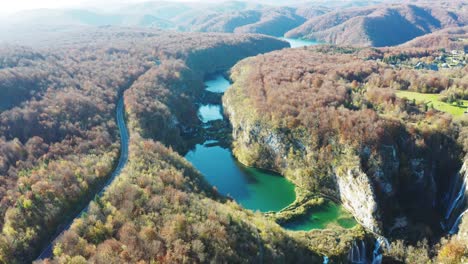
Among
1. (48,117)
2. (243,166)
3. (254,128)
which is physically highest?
(48,117)

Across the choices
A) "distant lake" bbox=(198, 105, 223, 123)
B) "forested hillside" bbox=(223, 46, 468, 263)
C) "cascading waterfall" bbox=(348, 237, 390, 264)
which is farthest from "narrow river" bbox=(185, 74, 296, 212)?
"distant lake" bbox=(198, 105, 223, 123)

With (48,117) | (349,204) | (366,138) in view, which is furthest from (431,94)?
(48,117)

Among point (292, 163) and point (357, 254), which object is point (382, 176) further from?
A: point (292, 163)

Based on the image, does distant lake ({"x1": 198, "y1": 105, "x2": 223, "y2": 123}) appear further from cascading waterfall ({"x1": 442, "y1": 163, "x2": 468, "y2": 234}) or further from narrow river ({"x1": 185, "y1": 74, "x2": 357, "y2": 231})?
cascading waterfall ({"x1": 442, "y1": 163, "x2": 468, "y2": 234})

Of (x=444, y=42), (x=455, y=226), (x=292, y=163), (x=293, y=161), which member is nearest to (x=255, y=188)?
(x=292, y=163)

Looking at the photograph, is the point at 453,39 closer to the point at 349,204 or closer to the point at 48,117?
the point at 349,204

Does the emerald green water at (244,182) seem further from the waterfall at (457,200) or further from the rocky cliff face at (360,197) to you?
the waterfall at (457,200)

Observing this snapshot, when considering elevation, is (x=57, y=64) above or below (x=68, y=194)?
above

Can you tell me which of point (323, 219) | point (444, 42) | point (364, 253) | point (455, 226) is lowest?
point (364, 253)
